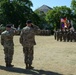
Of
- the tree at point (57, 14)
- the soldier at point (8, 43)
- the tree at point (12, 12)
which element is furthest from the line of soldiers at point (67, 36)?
the tree at point (57, 14)

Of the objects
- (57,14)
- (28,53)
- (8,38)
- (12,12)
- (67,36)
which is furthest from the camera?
(57,14)

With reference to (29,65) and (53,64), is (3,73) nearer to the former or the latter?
(29,65)

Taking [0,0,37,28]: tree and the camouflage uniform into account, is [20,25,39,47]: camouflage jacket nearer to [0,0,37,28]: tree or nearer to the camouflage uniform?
the camouflage uniform

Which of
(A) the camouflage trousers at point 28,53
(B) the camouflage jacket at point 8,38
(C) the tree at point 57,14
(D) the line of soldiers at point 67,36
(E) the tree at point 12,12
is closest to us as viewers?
(A) the camouflage trousers at point 28,53

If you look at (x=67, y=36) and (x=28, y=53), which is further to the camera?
(x=67, y=36)

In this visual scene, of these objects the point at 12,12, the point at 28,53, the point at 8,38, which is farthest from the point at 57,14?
the point at 28,53

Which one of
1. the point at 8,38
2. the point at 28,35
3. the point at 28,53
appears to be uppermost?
the point at 28,35

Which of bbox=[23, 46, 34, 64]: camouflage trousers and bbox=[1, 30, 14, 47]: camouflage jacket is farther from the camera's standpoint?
bbox=[1, 30, 14, 47]: camouflage jacket

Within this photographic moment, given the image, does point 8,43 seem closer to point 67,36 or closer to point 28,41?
point 28,41

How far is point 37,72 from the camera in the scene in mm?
11531

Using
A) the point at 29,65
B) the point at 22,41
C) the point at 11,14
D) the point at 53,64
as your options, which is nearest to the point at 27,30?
the point at 22,41

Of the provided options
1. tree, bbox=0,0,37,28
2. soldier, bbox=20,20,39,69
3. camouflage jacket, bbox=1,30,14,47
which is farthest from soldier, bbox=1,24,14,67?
tree, bbox=0,0,37,28

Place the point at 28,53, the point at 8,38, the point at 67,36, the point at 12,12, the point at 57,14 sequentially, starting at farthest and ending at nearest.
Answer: the point at 57,14 < the point at 12,12 < the point at 67,36 < the point at 8,38 < the point at 28,53

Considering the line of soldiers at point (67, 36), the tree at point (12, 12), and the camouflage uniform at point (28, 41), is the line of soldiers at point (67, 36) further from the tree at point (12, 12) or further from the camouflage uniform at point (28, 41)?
the tree at point (12, 12)
